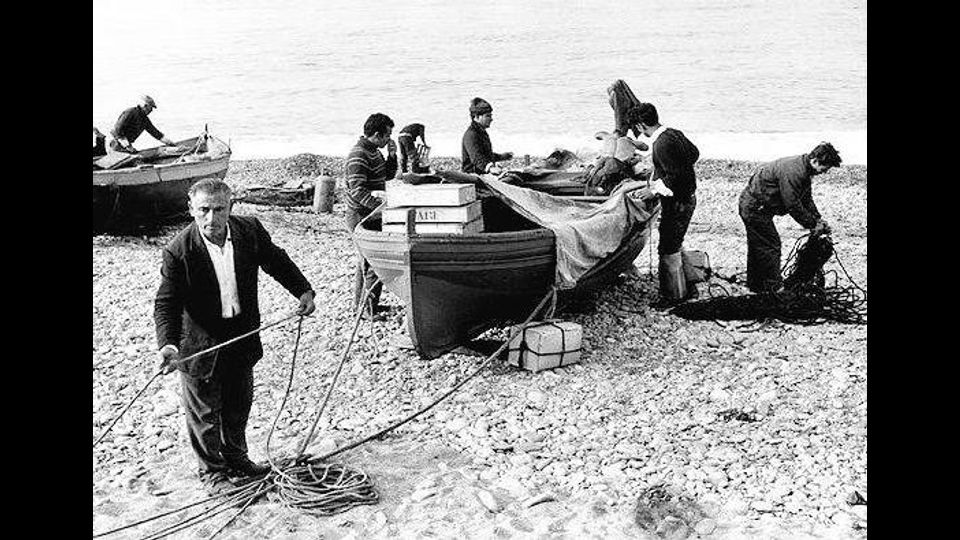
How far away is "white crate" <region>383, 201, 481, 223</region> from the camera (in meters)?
7.01

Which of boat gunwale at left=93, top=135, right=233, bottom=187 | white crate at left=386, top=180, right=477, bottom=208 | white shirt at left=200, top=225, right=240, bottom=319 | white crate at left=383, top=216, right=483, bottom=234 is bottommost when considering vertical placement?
white shirt at left=200, top=225, right=240, bottom=319

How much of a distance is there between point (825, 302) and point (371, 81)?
3693 centimetres

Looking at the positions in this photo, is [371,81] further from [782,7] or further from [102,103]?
[782,7]

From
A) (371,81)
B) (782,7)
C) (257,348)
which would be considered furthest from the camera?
(782,7)

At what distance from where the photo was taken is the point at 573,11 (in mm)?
54125

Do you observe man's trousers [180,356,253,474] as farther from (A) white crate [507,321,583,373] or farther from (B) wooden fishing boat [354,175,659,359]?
(A) white crate [507,321,583,373]

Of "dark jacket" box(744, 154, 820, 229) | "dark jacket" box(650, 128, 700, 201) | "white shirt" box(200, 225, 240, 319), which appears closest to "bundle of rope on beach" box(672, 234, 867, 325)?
"dark jacket" box(744, 154, 820, 229)

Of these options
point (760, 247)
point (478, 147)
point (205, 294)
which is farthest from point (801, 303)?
point (205, 294)

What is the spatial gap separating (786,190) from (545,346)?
3.07m

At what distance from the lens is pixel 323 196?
15.1 meters

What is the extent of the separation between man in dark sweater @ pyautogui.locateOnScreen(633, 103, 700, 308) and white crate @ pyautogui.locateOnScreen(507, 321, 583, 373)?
1.97m

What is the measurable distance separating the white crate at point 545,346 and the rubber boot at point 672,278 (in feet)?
6.53

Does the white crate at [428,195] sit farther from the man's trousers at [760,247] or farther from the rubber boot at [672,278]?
the man's trousers at [760,247]
